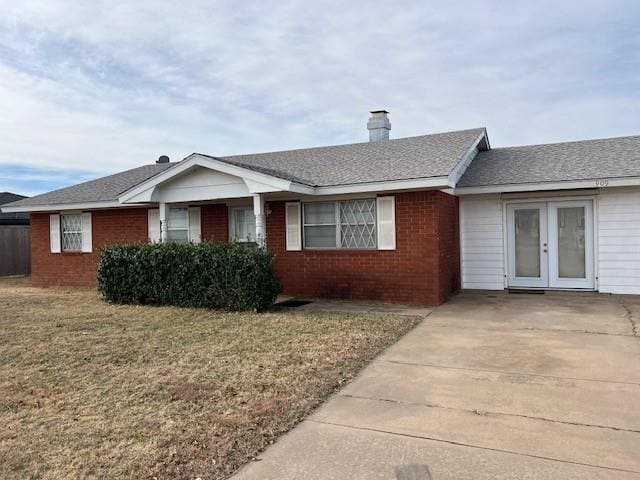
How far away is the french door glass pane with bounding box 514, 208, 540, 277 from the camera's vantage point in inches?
459

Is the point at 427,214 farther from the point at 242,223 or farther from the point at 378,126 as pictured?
the point at 378,126

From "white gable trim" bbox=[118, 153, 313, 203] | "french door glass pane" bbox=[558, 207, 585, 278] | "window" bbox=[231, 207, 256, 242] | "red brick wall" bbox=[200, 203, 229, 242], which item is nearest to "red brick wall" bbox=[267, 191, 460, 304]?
"window" bbox=[231, 207, 256, 242]

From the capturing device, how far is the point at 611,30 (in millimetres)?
13414

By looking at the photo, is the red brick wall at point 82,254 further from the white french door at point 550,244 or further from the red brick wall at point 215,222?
the white french door at point 550,244

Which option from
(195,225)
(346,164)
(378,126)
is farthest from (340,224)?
(378,126)

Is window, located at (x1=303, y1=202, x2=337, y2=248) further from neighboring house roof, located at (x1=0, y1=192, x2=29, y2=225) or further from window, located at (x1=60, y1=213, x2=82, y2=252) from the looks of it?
neighboring house roof, located at (x1=0, y1=192, x2=29, y2=225)

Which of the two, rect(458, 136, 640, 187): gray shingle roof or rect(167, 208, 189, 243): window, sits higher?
rect(458, 136, 640, 187): gray shingle roof

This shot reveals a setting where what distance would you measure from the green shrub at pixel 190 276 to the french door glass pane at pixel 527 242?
580 cm

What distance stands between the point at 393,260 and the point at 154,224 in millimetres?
7021

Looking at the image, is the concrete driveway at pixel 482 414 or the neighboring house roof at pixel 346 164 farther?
the neighboring house roof at pixel 346 164

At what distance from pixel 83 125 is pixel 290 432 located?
1698 centimetres

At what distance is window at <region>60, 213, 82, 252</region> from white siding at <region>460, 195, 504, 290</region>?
437 inches

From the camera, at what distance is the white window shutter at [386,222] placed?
417 inches

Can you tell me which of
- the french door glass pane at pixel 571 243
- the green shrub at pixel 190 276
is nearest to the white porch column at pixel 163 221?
the green shrub at pixel 190 276
